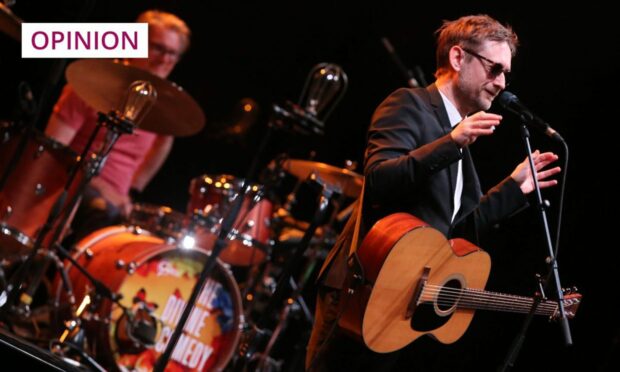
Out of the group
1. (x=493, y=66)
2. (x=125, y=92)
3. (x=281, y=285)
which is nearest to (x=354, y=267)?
(x=281, y=285)

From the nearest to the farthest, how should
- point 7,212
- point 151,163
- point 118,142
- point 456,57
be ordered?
point 456,57
point 7,212
point 118,142
point 151,163

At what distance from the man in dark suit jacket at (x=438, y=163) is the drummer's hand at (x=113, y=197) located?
7.09 ft

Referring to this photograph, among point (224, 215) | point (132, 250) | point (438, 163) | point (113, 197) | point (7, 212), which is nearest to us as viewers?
point (438, 163)

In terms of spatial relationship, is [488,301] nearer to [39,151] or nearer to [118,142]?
[39,151]

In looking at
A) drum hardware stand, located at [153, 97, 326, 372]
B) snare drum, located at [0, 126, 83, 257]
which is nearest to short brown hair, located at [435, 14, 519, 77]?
drum hardware stand, located at [153, 97, 326, 372]

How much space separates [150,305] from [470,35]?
7.72 ft

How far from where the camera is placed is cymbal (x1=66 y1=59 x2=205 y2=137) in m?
3.71

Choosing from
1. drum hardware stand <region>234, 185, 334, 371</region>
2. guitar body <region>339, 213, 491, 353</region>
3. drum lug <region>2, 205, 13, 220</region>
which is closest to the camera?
guitar body <region>339, 213, 491, 353</region>

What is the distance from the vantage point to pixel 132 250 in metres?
4.05

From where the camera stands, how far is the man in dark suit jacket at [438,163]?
2426 millimetres

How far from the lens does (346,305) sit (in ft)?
7.98

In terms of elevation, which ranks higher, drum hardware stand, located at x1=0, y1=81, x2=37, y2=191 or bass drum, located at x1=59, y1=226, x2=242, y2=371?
drum hardware stand, located at x1=0, y1=81, x2=37, y2=191

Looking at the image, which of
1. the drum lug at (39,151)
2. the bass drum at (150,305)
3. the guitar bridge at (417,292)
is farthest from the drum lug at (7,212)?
the guitar bridge at (417,292)

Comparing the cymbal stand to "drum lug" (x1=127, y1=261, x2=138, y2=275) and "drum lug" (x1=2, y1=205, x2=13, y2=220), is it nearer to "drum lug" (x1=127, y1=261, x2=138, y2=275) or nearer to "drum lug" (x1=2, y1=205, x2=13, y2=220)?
"drum lug" (x1=2, y1=205, x2=13, y2=220)
